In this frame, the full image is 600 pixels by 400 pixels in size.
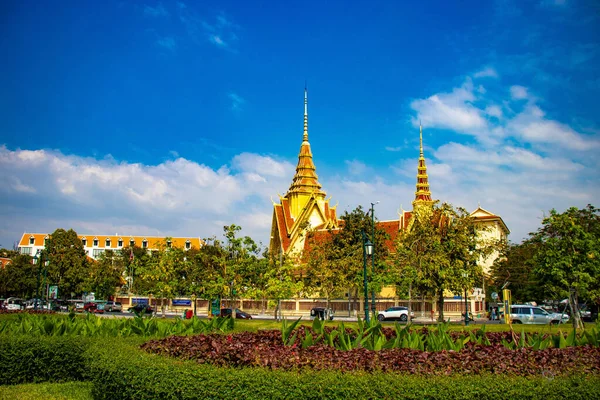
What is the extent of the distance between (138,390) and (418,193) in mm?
83645

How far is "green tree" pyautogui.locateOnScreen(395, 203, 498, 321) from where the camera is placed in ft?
113

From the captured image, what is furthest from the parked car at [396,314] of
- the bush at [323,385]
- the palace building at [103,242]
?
the palace building at [103,242]

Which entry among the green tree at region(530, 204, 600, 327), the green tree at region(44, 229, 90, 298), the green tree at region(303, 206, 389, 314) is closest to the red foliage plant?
the green tree at region(530, 204, 600, 327)

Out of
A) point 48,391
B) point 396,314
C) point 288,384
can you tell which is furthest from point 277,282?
point 288,384

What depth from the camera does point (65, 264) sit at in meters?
57.2

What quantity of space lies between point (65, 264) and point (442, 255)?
41005 mm

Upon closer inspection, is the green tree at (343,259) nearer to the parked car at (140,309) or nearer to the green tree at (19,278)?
the parked car at (140,309)

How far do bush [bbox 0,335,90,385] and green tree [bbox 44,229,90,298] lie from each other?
4934 centimetres

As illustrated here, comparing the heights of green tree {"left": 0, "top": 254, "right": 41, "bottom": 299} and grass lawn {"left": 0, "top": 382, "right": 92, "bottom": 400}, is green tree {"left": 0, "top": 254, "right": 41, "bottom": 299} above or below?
above

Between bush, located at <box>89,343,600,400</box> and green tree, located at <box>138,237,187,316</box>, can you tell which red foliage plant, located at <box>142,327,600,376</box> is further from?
green tree, located at <box>138,237,187,316</box>

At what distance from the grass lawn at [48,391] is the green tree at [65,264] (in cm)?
5014

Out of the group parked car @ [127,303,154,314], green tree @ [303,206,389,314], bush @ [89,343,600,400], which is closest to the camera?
bush @ [89,343,600,400]

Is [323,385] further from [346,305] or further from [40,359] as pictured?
[346,305]

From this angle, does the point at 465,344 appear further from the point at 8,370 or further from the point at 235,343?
the point at 8,370
